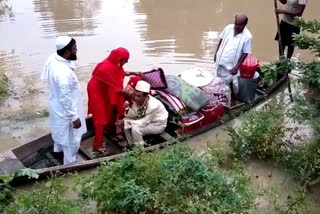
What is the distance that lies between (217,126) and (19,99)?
11.6 ft

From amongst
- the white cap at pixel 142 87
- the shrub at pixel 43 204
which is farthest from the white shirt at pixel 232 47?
the shrub at pixel 43 204

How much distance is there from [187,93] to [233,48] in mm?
1090

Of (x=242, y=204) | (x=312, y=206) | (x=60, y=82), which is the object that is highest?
(x=60, y=82)

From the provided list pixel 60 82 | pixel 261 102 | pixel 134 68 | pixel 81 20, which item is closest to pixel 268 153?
pixel 261 102

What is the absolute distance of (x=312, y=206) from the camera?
17.0 ft

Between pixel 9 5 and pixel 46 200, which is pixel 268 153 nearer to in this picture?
pixel 46 200

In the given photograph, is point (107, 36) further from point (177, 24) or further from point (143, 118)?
point (143, 118)

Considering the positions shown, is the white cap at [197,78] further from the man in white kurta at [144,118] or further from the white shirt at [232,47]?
the man in white kurta at [144,118]

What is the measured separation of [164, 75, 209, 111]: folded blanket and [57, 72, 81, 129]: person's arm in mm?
1463

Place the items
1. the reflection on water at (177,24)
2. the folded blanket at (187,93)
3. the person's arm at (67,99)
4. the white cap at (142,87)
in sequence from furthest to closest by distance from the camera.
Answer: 1. the reflection on water at (177,24)
2. the folded blanket at (187,93)
3. the white cap at (142,87)
4. the person's arm at (67,99)

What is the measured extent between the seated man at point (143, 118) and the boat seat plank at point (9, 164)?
4.33 feet

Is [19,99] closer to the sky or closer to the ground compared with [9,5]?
closer to the ground

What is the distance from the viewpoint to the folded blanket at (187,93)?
626 cm

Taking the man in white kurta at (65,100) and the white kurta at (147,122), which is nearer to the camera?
the man in white kurta at (65,100)
